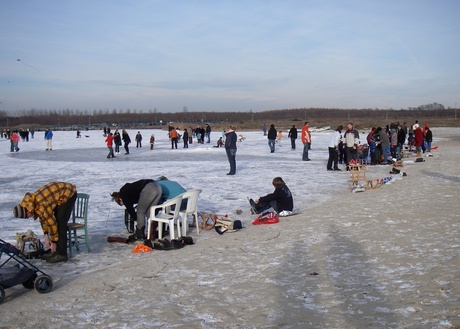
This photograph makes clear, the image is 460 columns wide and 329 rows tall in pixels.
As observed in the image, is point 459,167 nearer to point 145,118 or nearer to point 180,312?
point 180,312

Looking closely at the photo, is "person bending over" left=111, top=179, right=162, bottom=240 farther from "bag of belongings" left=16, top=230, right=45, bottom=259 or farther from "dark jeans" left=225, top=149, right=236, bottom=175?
"dark jeans" left=225, top=149, right=236, bottom=175

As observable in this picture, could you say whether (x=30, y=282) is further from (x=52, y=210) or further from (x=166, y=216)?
(x=166, y=216)

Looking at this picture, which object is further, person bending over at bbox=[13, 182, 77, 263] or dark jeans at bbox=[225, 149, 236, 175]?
dark jeans at bbox=[225, 149, 236, 175]

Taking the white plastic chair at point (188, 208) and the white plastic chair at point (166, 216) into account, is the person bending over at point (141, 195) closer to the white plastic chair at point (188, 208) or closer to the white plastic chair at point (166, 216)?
the white plastic chair at point (166, 216)

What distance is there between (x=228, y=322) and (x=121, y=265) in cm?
254

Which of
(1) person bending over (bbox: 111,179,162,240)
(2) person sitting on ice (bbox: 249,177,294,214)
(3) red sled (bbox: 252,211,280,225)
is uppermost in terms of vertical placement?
(1) person bending over (bbox: 111,179,162,240)

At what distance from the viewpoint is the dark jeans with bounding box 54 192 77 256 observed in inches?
247

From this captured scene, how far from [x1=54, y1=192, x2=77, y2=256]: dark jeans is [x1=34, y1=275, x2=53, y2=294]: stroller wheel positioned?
1233 millimetres

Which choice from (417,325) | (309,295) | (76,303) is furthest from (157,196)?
(417,325)

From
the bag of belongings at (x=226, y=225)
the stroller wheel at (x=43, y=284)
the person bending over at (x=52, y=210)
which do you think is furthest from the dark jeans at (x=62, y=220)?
the bag of belongings at (x=226, y=225)

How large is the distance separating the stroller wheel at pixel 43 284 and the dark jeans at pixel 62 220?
123 centimetres

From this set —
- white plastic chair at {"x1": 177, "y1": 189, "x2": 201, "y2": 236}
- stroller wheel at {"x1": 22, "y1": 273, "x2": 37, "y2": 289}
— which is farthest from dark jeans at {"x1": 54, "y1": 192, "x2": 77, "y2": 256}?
white plastic chair at {"x1": 177, "y1": 189, "x2": 201, "y2": 236}

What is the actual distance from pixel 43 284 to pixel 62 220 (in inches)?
50.6

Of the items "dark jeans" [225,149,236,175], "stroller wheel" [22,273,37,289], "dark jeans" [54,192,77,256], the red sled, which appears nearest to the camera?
"stroller wheel" [22,273,37,289]
